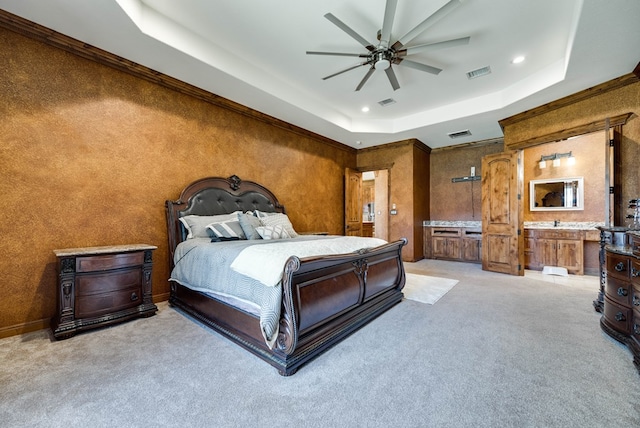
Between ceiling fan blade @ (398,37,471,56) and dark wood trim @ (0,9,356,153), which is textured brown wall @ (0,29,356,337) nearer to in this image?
dark wood trim @ (0,9,356,153)

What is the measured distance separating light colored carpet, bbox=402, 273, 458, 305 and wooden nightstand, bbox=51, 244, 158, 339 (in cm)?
319

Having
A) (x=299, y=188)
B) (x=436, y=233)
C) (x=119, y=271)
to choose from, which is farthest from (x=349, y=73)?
(x=436, y=233)

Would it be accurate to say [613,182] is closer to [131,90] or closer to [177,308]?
[177,308]

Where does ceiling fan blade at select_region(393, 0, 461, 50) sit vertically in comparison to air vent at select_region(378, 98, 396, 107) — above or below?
below

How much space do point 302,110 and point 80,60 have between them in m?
2.83

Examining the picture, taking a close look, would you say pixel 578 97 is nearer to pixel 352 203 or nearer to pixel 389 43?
pixel 389 43

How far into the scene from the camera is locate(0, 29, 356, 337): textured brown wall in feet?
8.32

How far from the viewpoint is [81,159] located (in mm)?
2914

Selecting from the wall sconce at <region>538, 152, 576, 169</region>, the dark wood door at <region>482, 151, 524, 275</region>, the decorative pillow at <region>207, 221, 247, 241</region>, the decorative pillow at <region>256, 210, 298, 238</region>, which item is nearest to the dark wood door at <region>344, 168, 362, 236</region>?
the decorative pillow at <region>256, 210, 298, 238</region>

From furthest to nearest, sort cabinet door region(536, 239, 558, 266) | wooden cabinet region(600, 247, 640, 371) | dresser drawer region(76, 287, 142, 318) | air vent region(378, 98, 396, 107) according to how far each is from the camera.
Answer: cabinet door region(536, 239, 558, 266), air vent region(378, 98, 396, 107), dresser drawer region(76, 287, 142, 318), wooden cabinet region(600, 247, 640, 371)

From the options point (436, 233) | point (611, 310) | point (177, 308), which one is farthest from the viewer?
point (436, 233)

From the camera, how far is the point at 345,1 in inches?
105

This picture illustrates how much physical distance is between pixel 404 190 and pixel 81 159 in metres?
5.72

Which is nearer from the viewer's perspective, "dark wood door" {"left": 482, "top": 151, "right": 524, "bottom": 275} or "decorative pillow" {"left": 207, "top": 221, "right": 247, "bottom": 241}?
"decorative pillow" {"left": 207, "top": 221, "right": 247, "bottom": 241}
